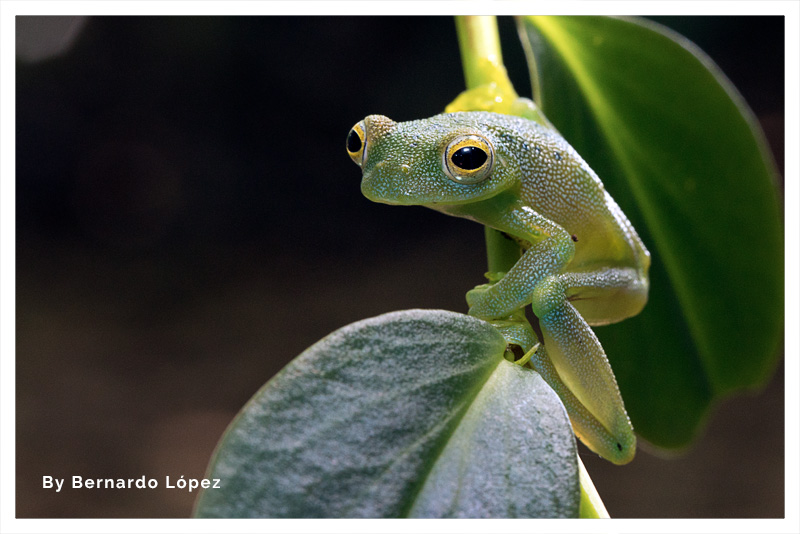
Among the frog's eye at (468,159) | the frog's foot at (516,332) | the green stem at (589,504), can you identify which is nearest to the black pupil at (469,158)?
the frog's eye at (468,159)

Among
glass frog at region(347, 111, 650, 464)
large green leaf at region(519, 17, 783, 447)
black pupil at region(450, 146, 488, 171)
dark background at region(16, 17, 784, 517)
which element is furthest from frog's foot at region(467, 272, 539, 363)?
dark background at region(16, 17, 784, 517)

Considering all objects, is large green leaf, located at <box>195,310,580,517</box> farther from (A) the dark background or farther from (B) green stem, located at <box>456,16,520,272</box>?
(A) the dark background

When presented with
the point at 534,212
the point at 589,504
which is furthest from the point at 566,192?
the point at 589,504

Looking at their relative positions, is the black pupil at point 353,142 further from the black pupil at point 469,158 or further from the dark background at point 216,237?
the dark background at point 216,237

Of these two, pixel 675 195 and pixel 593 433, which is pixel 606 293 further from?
pixel 675 195

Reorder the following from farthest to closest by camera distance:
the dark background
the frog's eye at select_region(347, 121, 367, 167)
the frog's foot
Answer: the dark background, the frog's eye at select_region(347, 121, 367, 167), the frog's foot

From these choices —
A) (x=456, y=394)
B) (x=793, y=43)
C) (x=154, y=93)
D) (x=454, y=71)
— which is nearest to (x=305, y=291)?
(x=154, y=93)
